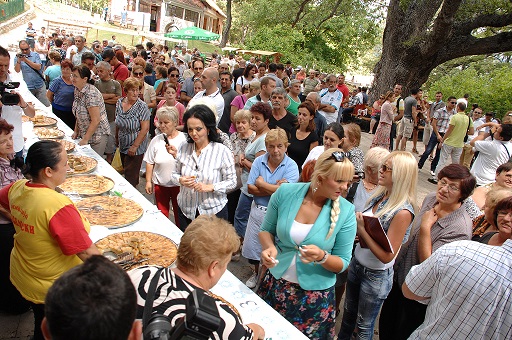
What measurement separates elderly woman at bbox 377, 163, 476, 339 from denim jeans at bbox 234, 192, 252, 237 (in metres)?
1.64

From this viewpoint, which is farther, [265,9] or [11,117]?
[265,9]

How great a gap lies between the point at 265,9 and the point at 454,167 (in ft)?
80.4

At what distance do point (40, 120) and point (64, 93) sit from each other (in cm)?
75

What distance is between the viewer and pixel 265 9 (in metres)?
24.5

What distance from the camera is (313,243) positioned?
217 centimetres

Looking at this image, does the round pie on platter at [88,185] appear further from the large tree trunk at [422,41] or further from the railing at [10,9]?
the railing at [10,9]

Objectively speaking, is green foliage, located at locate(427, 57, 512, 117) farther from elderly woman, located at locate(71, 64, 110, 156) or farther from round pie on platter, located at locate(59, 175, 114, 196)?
round pie on platter, located at locate(59, 175, 114, 196)

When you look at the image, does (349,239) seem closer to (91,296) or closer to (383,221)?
(383,221)

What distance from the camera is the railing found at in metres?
25.2

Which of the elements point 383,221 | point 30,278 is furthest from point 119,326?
point 383,221

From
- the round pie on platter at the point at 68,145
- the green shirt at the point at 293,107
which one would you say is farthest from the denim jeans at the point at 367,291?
the green shirt at the point at 293,107

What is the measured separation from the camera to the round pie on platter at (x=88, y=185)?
3.28m

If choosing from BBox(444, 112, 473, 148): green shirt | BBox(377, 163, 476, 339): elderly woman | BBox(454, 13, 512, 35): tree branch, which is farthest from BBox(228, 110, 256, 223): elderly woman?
BBox(454, 13, 512, 35): tree branch

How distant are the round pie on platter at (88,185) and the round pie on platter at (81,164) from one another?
0.15 metres
